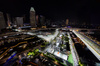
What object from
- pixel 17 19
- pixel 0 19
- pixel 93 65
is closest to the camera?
pixel 93 65

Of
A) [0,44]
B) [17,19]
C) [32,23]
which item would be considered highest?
[17,19]

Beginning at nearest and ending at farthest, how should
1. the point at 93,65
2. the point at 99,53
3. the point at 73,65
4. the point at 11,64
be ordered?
the point at 11,64, the point at 73,65, the point at 93,65, the point at 99,53

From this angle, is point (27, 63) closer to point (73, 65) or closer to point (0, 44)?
point (73, 65)

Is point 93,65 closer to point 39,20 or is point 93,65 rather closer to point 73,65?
point 73,65

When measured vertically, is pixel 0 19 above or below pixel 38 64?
above

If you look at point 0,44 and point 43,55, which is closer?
point 43,55

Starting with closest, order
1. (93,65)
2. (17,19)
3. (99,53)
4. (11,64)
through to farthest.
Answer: (11,64)
(93,65)
(99,53)
(17,19)

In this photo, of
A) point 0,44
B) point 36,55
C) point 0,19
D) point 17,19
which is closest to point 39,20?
point 17,19

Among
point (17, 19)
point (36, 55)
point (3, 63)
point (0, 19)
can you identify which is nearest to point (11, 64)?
point (3, 63)

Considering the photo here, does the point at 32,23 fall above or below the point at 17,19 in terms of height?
below
